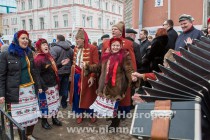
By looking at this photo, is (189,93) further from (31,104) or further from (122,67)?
(31,104)

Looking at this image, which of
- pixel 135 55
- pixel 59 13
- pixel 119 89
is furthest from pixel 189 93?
pixel 59 13

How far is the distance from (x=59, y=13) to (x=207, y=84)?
3513cm

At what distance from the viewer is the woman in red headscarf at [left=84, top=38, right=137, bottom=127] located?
12.1 feet

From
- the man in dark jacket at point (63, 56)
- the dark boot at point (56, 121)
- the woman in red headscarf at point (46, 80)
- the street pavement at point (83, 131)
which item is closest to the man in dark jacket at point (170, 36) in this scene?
the street pavement at point (83, 131)

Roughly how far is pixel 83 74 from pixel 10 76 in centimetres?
142

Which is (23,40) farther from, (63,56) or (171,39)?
(171,39)

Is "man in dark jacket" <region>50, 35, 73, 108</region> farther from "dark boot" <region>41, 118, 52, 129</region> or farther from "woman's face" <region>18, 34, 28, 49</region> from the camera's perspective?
"woman's face" <region>18, 34, 28, 49</region>

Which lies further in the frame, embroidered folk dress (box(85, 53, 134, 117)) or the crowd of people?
embroidered folk dress (box(85, 53, 134, 117))

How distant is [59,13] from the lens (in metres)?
34.8

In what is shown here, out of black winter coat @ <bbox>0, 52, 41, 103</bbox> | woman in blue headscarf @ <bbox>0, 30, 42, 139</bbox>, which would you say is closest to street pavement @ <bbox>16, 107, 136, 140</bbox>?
woman in blue headscarf @ <bbox>0, 30, 42, 139</bbox>

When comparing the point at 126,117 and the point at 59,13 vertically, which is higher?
the point at 59,13

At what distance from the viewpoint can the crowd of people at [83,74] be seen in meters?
3.25

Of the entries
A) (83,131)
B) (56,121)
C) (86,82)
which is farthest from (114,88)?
(56,121)

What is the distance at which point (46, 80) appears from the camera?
4023 mm
